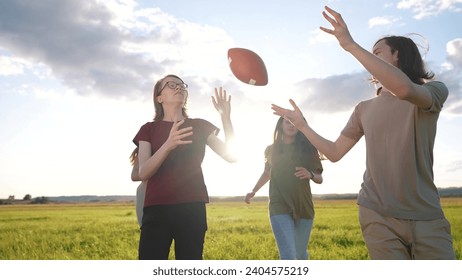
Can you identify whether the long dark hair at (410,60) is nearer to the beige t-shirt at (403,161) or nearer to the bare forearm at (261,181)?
the beige t-shirt at (403,161)

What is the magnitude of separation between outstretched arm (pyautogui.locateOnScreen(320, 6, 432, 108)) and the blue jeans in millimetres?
3196

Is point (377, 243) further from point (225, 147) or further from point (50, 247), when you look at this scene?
point (50, 247)

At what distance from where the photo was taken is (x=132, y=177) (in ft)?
15.1

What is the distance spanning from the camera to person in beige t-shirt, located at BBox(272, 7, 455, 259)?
334 centimetres

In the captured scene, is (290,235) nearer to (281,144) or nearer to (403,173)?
(281,144)

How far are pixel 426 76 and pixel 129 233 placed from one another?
1170cm

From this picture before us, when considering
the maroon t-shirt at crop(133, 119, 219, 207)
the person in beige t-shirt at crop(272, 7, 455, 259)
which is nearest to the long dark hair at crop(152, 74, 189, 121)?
the maroon t-shirt at crop(133, 119, 219, 207)

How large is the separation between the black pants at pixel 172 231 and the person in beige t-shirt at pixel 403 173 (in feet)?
4.52

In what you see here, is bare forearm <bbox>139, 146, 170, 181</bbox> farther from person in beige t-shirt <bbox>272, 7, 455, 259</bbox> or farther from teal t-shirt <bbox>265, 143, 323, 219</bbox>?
teal t-shirt <bbox>265, 143, 323, 219</bbox>

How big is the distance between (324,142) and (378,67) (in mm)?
991

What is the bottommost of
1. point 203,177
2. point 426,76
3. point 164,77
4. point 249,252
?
point 249,252

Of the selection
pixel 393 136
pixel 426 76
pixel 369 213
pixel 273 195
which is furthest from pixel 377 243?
pixel 273 195

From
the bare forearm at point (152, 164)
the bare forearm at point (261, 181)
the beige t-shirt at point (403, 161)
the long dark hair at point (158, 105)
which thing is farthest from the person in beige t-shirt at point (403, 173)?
the bare forearm at point (261, 181)
